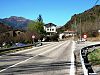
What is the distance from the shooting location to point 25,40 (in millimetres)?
93625

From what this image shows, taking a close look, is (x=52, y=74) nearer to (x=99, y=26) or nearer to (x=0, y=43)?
(x=0, y=43)

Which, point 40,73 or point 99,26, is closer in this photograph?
point 40,73

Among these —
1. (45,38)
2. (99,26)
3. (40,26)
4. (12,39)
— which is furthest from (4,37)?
(99,26)

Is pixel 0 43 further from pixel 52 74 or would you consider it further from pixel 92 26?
pixel 92 26

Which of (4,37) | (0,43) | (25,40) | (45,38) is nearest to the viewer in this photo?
(0,43)

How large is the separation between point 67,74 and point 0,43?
6492 centimetres

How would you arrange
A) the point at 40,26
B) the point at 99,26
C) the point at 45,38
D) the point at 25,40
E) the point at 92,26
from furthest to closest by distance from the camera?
the point at 92,26
the point at 99,26
the point at 40,26
the point at 45,38
the point at 25,40

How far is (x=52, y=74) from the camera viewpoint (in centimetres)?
1438

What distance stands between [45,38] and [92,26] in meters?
55.1

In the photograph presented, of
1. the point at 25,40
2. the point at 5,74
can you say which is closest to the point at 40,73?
the point at 5,74

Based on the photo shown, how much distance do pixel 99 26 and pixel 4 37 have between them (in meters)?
91.2

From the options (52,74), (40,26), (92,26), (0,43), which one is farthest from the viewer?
(92,26)

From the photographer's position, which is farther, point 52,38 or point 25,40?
point 52,38

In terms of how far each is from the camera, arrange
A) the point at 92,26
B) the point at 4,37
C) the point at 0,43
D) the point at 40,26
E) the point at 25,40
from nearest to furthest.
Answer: the point at 0,43 → the point at 4,37 → the point at 25,40 → the point at 40,26 → the point at 92,26
